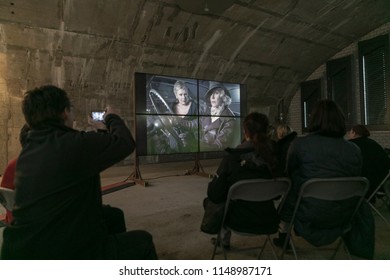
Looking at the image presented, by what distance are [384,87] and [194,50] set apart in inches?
184

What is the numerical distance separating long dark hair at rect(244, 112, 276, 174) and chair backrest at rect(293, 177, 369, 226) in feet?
0.78

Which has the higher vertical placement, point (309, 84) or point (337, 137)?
point (309, 84)

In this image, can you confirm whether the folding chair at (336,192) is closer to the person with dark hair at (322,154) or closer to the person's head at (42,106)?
the person with dark hair at (322,154)

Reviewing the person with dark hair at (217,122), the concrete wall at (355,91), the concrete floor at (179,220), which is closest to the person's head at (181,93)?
the person with dark hair at (217,122)

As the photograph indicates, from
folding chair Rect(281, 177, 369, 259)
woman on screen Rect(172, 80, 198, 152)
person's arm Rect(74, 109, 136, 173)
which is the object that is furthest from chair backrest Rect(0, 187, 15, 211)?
woman on screen Rect(172, 80, 198, 152)

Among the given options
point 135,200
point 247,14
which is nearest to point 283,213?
point 135,200

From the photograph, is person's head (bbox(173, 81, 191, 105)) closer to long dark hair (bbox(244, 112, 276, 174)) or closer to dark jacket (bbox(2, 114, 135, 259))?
long dark hair (bbox(244, 112, 276, 174))

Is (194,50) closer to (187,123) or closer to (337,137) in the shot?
(187,123)

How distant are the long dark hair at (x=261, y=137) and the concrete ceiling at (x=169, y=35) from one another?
10.9 ft

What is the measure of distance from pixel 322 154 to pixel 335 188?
0.23m

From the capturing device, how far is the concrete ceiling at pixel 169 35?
402 cm

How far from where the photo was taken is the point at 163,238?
223 centimetres

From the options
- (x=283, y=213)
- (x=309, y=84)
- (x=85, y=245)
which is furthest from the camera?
(x=309, y=84)

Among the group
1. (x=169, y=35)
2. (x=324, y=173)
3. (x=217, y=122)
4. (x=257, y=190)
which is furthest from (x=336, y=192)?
(x=169, y=35)
